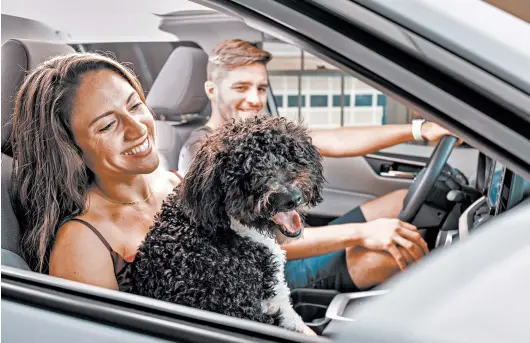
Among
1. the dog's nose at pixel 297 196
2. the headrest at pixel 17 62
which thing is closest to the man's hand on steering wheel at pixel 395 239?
the dog's nose at pixel 297 196

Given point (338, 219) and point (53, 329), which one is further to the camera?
point (338, 219)

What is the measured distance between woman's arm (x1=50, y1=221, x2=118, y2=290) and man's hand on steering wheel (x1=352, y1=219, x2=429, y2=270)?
543 millimetres

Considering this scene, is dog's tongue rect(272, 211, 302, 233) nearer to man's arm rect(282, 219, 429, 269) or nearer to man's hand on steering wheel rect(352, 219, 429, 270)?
man's arm rect(282, 219, 429, 269)

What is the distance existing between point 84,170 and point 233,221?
0.24m

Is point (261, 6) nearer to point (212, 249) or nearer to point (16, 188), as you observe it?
point (212, 249)

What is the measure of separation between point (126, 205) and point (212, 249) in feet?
0.52

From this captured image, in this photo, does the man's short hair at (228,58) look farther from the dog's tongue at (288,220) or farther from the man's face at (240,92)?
the dog's tongue at (288,220)

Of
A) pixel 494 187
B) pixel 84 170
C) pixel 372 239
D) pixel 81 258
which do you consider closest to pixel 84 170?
pixel 84 170

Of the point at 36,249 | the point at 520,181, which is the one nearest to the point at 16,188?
the point at 36,249

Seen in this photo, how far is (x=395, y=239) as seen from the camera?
139cm

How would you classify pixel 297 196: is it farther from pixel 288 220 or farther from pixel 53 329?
pixel 53 329

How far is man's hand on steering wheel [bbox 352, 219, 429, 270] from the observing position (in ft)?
4.40

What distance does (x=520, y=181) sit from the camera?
844 mm

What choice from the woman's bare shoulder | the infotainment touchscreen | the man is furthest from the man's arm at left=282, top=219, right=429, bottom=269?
the woman's bare shoulder
